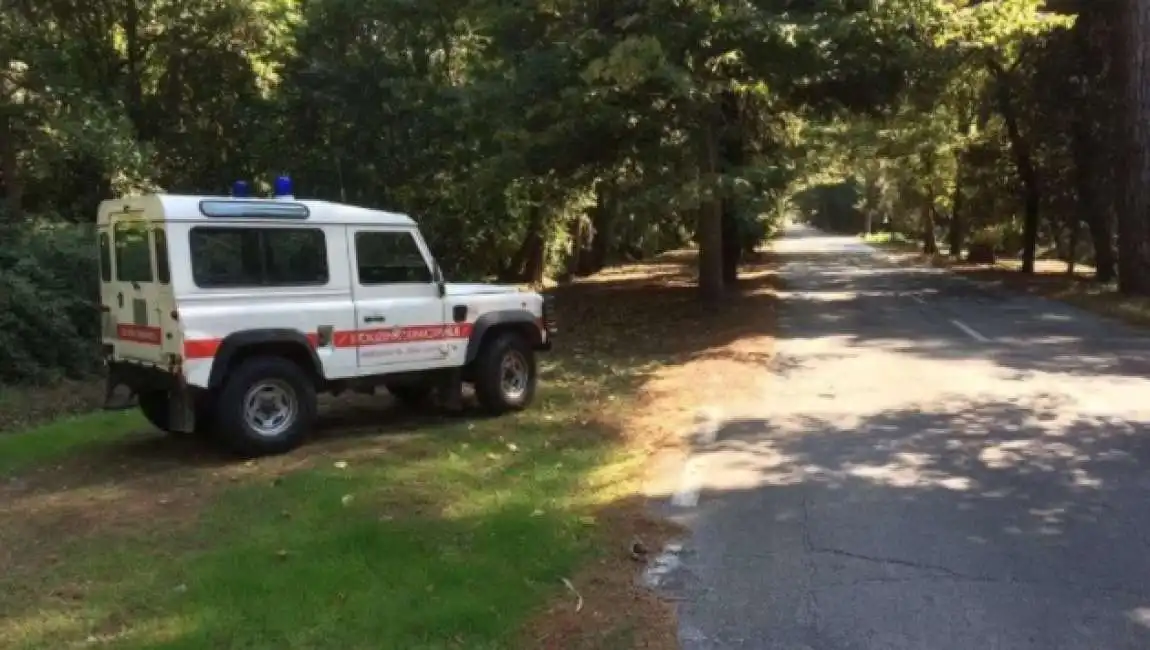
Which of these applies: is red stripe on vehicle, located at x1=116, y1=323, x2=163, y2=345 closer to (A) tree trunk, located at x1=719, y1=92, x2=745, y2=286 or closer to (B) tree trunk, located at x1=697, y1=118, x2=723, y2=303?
(A) tree trunk, located at x1=719, y1=92, x2=745, y2=286

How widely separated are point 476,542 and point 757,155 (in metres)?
16.6

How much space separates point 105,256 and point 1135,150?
63.6 feet

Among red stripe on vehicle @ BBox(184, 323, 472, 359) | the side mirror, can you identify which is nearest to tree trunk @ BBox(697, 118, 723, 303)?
the side mirror

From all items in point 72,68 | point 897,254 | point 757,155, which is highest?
point 72,68

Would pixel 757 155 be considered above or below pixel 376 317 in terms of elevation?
above

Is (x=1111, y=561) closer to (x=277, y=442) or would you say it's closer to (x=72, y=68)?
(x=277, y=442)

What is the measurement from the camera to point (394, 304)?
964 centimetres

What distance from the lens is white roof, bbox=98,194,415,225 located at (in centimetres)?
834

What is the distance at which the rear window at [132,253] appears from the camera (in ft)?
28.0

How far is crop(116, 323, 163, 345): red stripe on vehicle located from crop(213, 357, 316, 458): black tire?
64 cm

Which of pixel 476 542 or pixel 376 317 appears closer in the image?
pixel 476 542

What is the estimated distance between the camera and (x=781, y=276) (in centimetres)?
3309

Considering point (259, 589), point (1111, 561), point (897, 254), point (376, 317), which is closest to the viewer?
point (259, 589)

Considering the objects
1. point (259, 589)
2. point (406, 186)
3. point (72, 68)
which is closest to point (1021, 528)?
point (259, 589)
